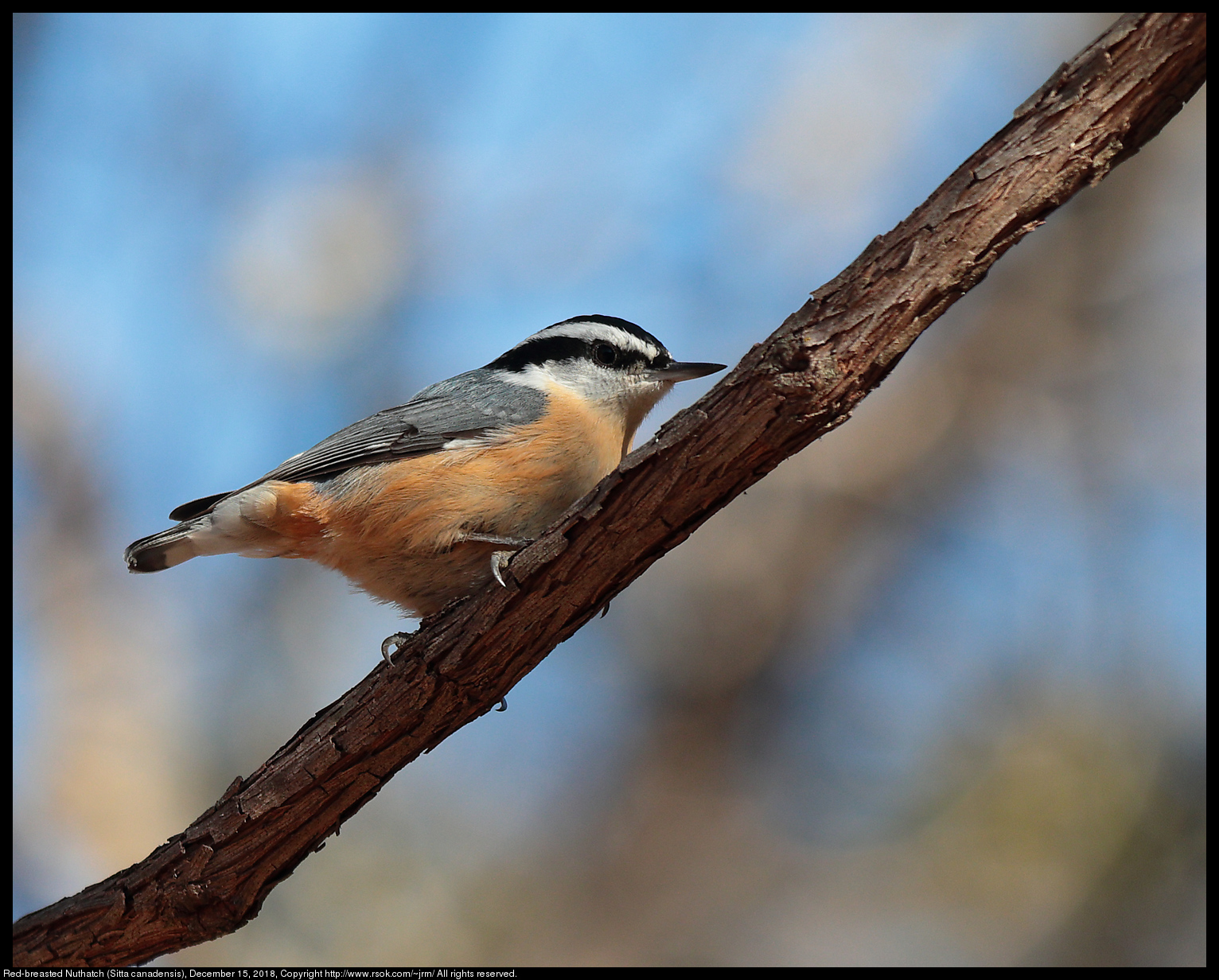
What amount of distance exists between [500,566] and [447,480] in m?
0.61

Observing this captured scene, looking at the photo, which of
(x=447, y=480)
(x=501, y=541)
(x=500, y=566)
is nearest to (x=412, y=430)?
(x=447, y=480)

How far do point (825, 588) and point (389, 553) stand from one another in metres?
3.71

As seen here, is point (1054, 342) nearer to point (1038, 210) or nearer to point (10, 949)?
point (1038, 210)

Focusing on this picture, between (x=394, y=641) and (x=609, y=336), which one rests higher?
(x=609, y=336)

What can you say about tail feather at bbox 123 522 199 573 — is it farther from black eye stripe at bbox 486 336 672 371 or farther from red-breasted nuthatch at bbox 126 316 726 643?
black eye stripe at bbox 486 336 672 371

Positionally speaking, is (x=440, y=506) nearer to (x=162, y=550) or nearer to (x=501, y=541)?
(x=501, y=541)

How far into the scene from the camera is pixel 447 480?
9.77 ft

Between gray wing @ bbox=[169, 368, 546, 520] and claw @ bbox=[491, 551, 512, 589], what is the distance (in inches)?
25.9

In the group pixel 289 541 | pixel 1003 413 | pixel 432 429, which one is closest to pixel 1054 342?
pixel 1003 413

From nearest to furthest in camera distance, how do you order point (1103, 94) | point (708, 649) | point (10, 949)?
point (1103, 94), point (10, 949), point (708, 649)

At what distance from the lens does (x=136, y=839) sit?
17.3ft

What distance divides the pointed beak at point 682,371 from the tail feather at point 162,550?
1715mm

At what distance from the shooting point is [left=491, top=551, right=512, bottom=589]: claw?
2260 millimetres

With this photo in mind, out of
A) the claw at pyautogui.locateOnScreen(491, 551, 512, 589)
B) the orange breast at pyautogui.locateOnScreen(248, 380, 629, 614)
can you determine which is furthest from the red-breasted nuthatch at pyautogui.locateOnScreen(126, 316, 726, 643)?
the claw at pyautogui.locateOnScreen(491, 551, 512, 589)
